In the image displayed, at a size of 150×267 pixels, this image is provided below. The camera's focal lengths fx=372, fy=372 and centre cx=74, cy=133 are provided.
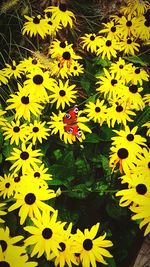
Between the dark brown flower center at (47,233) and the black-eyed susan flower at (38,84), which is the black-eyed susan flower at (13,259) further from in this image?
the black-eyed susan flower at (38,84)

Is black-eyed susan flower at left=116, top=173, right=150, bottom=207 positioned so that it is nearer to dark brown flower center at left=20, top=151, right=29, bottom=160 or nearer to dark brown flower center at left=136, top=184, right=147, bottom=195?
dark brown flower center at left=136, top=184, right=147, bottom=195

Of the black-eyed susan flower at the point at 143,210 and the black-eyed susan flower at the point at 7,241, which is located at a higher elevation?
the black-eyed susan flower at the point at 143,210

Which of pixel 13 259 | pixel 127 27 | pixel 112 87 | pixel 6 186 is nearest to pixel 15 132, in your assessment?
pixel 6 186

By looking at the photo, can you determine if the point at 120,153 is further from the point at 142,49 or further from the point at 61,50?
the point at 142,49

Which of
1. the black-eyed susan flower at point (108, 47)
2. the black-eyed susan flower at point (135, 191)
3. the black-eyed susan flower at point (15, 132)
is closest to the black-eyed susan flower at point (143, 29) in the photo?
the black-eyed susan flower at point (108, 47)

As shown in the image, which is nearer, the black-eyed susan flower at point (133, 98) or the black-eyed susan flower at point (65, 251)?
the black-eyed susan flower at point (65, 251)

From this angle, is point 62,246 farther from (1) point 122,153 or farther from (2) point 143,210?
(1) point 122,153

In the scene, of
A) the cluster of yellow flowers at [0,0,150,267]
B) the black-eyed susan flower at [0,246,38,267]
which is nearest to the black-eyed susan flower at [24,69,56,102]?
the cluster of yellow flowers at [0,0,150,267]
